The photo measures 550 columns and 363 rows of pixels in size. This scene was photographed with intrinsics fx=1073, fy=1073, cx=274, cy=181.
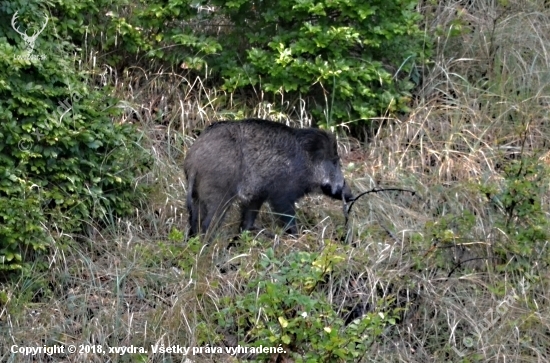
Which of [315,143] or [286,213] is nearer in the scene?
[286,213]

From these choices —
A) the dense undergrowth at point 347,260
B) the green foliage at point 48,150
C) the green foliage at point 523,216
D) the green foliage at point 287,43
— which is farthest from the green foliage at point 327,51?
the green foliage at point 523,216

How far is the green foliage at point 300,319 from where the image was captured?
22.7 feet

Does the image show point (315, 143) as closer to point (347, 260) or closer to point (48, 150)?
point (347, 260)

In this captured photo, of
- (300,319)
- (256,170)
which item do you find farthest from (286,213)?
(300,319)

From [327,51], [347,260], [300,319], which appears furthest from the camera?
[327,51]

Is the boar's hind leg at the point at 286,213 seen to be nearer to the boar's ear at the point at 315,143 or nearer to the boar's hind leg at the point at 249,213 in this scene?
the boar's hind leg at the point at 249,213

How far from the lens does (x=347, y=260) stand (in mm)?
8297

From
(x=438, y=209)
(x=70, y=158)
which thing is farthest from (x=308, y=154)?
(x=70, y=158)

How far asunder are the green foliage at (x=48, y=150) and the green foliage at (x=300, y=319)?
1668mm

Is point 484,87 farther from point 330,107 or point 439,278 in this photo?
point 439,278

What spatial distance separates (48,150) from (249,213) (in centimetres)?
179

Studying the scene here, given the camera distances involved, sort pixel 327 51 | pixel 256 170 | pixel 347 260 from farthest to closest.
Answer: pixel 327 51
pixel 256 170
pixel 347 260

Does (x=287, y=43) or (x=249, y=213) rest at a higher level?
(x=287, y=43)

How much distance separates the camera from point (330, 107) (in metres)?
10.6
